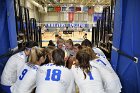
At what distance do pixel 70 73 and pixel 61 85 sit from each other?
0.22 meters

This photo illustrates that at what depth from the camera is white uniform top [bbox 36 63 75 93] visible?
234 cm

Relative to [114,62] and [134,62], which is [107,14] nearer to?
[114,62]

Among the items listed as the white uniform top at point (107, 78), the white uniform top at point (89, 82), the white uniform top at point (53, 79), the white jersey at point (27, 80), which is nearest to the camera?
the white uniform top at point (53, 79)

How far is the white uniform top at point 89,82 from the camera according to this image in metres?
2.46

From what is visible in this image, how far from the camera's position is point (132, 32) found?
3078 millimetres

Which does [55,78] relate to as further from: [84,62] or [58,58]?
[84,62]

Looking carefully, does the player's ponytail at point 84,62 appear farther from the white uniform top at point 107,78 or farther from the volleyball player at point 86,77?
the white uniform top at point 107,78

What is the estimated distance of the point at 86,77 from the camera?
251 cm

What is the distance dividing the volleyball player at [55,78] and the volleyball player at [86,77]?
10 cm

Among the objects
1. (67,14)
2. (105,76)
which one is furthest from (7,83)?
(67,14)

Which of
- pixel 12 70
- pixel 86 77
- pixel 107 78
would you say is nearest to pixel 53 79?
pixel 86 77

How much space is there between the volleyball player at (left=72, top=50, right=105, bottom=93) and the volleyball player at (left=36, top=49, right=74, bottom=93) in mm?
99

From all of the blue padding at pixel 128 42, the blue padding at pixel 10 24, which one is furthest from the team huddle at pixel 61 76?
the blue padding at pixel 10 24

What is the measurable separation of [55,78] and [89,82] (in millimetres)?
427
